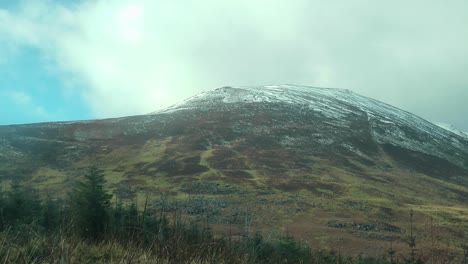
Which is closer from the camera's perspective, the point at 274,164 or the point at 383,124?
the point at 274,164

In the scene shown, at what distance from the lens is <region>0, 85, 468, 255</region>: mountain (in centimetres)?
7306

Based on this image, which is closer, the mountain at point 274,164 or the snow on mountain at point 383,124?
the mountain at point 274,164

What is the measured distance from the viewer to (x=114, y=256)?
5.22 m

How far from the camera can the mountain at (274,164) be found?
73062 mm

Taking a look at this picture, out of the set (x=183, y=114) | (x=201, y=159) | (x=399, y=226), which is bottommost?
(x=399, y=226)

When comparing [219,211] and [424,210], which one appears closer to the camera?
[219,211]

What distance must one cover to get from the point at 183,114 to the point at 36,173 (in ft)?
241

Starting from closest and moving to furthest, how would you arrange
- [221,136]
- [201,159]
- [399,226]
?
[399,226], [201,159], [221,136]

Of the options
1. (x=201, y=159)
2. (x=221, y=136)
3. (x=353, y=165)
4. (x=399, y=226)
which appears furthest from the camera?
(x=221, y=136)

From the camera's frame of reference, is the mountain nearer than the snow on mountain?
Yes

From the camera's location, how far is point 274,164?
378 feet

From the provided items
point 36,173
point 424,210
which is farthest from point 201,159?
point 424,210

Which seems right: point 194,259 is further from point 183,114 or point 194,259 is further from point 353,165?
point 183,114

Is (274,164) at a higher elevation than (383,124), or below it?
below
